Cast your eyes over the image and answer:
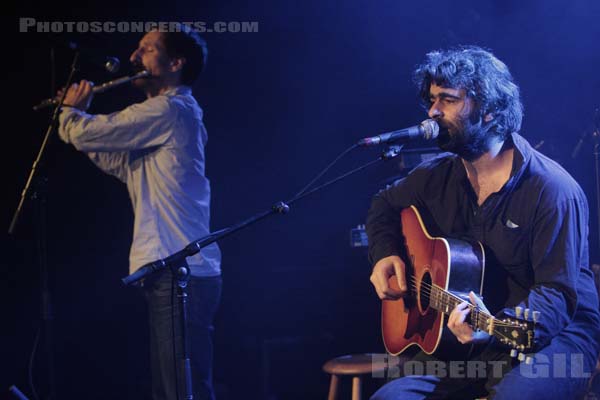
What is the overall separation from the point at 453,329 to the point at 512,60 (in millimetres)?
3067

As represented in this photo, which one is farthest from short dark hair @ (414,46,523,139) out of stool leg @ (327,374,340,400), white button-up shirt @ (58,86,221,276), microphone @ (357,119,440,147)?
stool leg @ (327,374,340,400)

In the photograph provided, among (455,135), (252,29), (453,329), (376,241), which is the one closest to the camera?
(453,329)

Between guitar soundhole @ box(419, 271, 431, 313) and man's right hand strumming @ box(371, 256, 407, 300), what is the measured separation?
15 centimetres

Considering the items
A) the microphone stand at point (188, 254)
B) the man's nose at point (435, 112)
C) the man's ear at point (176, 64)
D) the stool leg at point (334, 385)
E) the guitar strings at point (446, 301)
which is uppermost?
the man's ear at point (176, 64)

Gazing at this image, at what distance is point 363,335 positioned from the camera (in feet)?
16.2

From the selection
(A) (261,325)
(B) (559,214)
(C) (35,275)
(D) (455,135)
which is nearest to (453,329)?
(B) (559,214)

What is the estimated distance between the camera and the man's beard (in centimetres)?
297

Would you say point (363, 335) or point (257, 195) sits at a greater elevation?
point (257, 195)

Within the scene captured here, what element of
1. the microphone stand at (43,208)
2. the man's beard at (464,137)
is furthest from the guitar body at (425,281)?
the microphone stand at (43,208)

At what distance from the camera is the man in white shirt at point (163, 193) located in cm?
347

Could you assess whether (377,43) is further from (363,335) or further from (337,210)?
(363,335)

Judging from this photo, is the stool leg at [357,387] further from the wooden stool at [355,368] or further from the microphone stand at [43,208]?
the microphone stand at [43,208]

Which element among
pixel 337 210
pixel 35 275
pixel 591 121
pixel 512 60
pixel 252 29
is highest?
pixel 252 29

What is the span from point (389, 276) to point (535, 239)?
830 millimetres
